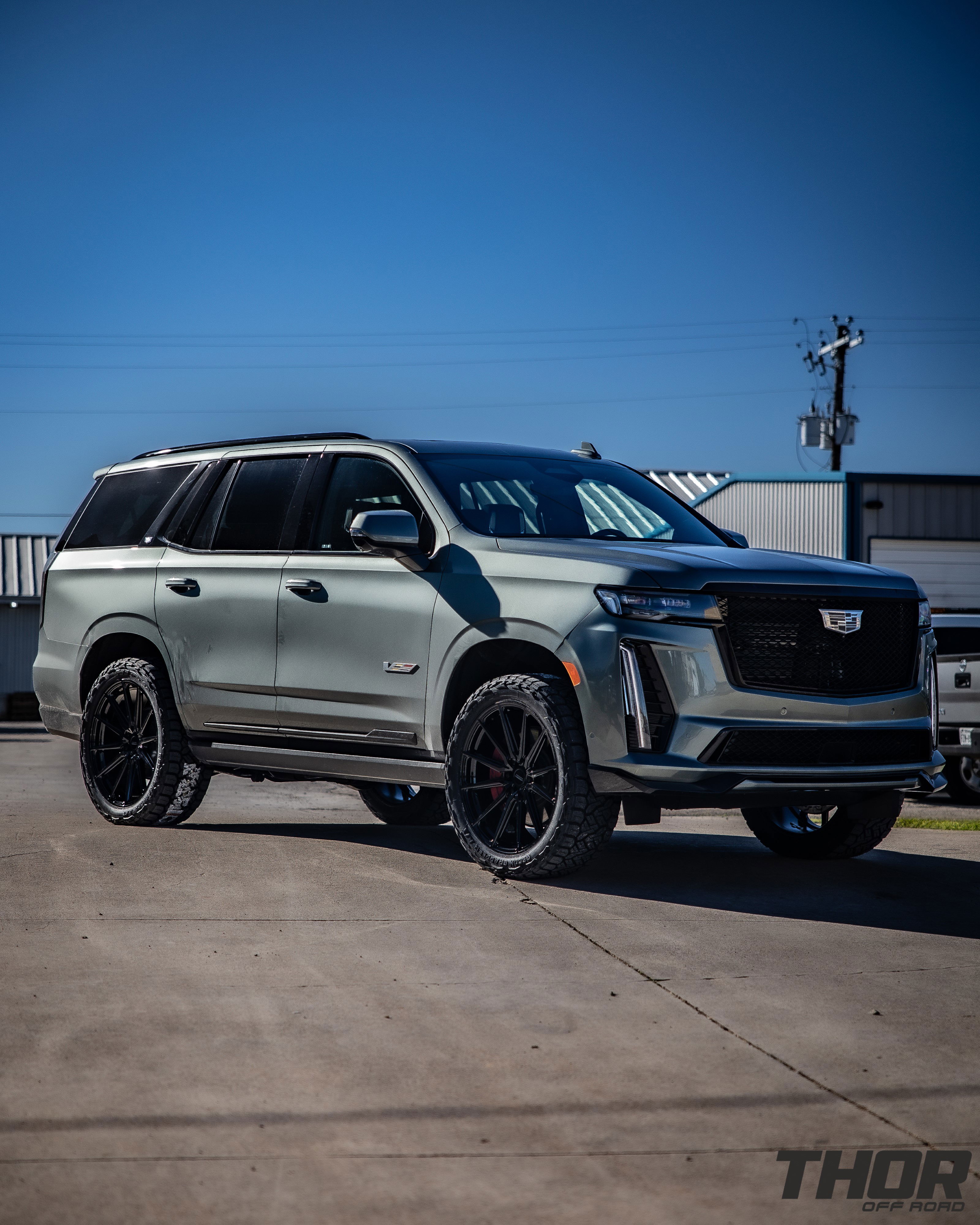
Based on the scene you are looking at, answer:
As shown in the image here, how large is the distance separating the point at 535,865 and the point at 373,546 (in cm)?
174

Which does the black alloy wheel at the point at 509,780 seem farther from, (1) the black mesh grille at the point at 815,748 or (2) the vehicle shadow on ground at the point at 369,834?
(1) the black mesh grille at the point at 815,748

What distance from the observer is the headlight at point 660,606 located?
5.98 metres

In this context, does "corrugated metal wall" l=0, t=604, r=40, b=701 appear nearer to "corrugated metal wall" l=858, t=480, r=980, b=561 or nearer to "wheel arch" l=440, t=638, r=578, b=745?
"corrugated metal wall" l=858, t=480, r=980, b=561

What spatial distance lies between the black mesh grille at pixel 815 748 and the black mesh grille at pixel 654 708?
19 cm

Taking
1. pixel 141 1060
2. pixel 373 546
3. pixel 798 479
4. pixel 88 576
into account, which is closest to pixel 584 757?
pixel 373 546

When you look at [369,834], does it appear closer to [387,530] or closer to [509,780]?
[509,780]

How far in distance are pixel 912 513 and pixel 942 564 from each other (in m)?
1.24

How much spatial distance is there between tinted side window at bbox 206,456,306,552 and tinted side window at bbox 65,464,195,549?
559 millimetres

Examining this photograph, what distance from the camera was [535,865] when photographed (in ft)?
20.5

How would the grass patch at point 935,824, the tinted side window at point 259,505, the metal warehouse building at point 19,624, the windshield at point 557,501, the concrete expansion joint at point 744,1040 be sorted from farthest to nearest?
the metal warehouse building at point 19,624 < the grass patch at point 935,824 < the tinted side window at point 259,505 < the windshield at point 557,501 < the concrete expansion joint at point 744,1040

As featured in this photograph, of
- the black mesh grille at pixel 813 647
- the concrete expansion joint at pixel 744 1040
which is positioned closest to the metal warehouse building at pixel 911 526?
the black mesh grille at pixel 813 647

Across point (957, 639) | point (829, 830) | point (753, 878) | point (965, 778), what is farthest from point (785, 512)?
point (753, 878)

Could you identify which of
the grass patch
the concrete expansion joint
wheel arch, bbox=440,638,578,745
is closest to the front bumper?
wheel arch, bbox=440,638,578,745

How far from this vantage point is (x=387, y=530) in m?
6.74
